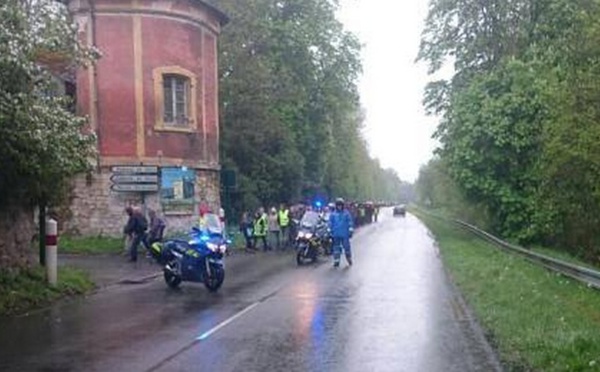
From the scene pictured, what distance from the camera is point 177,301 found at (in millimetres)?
15844

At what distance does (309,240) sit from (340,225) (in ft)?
4.89

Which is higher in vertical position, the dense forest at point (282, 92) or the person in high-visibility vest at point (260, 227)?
the dense forest at point (282, 92)

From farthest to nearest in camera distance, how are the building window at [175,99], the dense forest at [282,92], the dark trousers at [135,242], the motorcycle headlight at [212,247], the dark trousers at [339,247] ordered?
the dense forest at [282,92], the building window at [175,99], the dark trousers at [135,242], the dark trousers at [339,247], the motorcycle headlight at [212,247]

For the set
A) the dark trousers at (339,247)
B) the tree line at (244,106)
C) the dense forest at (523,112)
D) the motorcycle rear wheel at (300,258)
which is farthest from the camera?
the dense forest at (523,112)

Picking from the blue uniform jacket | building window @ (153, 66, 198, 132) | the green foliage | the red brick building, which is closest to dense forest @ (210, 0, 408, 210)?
building window @ (153, 66, 198, 132)

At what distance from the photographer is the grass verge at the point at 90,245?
94.0ft

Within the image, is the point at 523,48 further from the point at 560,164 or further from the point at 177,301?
the point at 177,301

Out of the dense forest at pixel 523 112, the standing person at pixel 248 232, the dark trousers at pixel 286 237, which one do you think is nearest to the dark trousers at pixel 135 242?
the standing person at pixel 248 232

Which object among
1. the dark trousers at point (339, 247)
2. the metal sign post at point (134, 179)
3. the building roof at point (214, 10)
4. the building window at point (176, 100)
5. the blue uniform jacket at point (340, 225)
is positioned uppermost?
the building roof at point (214, 10)

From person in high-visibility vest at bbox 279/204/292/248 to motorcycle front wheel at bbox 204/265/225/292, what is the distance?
17475mm

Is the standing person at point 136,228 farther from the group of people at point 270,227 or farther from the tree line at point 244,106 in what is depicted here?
the tree line at point 244,106

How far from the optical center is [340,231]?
83.4 feet

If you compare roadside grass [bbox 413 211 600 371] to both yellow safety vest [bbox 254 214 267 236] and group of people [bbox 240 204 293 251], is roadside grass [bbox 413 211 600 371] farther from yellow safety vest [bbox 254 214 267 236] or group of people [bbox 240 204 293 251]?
group of people [bbox 240 204 293 251]

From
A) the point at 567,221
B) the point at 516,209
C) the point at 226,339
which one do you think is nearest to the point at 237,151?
the point at 516,209
